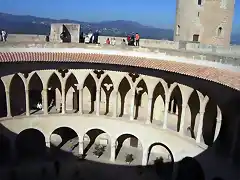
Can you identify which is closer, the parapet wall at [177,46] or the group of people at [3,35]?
the parapet wall at [177,46]

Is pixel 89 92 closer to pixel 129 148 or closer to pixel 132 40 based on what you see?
pixel 129 148

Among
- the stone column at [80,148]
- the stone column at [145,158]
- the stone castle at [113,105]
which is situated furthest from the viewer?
the stone column at [80,148]

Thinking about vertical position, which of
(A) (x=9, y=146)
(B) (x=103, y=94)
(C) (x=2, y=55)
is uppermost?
(C) (x=2, y=55)

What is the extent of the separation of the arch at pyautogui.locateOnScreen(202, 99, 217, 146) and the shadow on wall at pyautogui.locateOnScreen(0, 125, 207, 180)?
3.00m

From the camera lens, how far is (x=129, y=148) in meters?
24.6

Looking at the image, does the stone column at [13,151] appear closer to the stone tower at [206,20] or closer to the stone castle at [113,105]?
the stone castle at [113,105]

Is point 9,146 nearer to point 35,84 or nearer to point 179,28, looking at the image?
point 35,84

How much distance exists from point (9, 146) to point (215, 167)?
1486 centimetres

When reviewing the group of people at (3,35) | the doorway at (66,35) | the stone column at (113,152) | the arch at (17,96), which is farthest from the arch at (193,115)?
the group of people at (3,35)

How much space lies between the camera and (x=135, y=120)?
21.5 m

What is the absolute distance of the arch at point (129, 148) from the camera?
2278cm

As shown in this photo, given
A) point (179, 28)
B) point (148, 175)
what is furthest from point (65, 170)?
point (179, 28)

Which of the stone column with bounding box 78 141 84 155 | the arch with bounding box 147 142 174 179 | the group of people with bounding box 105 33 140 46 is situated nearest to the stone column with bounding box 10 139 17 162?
the stone column with bounding box 78 141 84 155

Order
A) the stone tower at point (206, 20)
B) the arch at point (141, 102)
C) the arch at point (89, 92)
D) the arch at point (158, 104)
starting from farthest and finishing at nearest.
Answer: the stone tower at point (206, 20) < the arch at point (89, 92) < the arch at point (141, 102) < the arch at point (158, 104)
